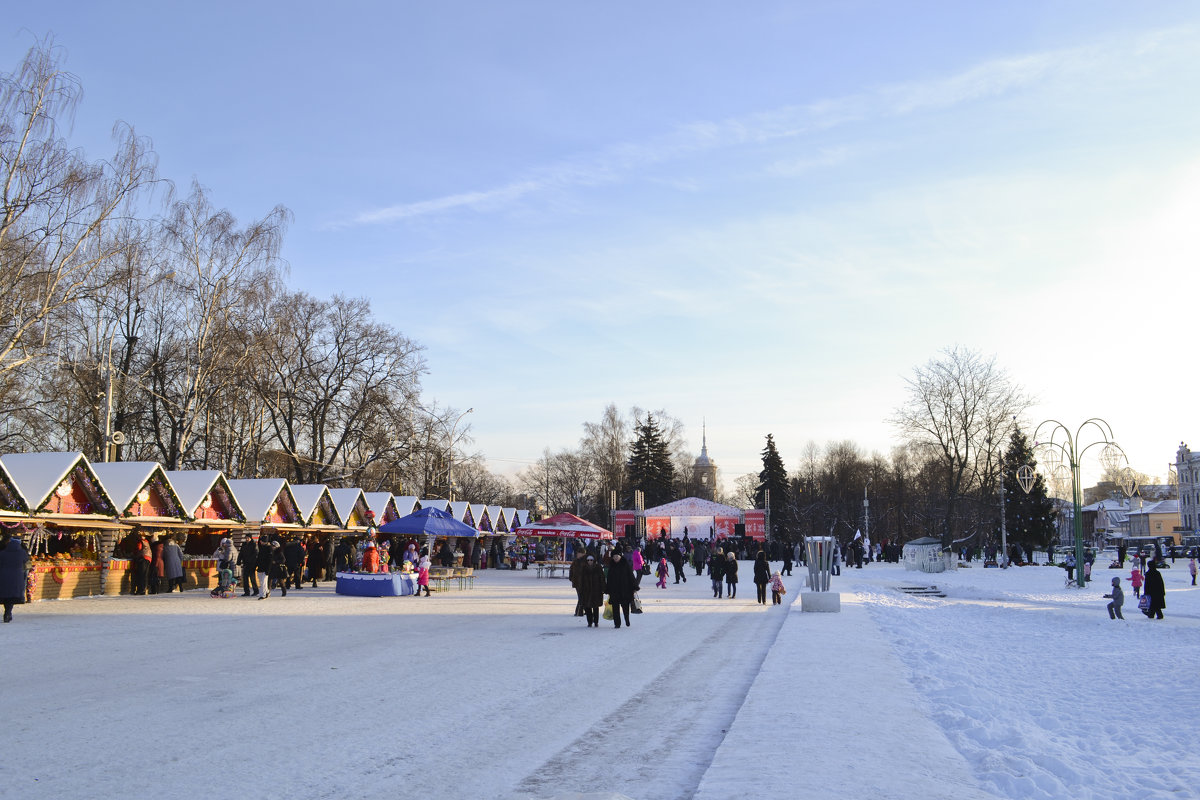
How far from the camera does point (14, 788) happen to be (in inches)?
229

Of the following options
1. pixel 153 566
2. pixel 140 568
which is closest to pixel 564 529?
pixel 153 566

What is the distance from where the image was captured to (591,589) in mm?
17844

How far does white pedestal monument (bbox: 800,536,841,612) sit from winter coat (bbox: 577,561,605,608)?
5.76 meters

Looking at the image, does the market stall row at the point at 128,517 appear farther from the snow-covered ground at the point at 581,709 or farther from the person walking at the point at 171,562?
the snow-covered ground at the point at 581,709

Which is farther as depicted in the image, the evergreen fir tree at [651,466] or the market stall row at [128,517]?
the evergreen fir tree at [651,466]

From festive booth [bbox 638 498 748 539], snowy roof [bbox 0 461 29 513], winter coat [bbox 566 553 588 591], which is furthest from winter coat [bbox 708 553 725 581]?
festive booth [bbox 638 498 748 539]

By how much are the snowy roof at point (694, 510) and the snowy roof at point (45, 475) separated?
49550 millimetres

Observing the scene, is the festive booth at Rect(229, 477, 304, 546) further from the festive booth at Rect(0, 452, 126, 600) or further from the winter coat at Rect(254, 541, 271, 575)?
the festive booth at Rect(0, 452, 126, 600)

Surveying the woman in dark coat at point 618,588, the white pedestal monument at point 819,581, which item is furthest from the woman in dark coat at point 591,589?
the white pedestal monument at point 819,581

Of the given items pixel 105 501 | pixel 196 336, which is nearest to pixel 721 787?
pixel 105 501

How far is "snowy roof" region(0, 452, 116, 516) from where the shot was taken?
20031 millimetres

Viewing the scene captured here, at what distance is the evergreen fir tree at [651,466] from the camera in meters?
95.4

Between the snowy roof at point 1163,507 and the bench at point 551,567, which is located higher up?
the snowy roof at point 1163,507

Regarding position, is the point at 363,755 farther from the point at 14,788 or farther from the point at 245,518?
the point at 245,518
